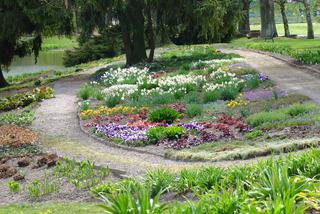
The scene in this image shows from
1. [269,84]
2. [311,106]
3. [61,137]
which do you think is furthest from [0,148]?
[269,84]

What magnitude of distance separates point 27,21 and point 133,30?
5398 millimetres

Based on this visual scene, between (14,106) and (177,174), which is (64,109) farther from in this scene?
(177,174)

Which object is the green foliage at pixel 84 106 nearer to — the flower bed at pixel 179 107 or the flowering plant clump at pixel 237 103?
the flower bed at pixel 179 107

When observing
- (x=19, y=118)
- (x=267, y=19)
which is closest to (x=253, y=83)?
(x=19, y=118)

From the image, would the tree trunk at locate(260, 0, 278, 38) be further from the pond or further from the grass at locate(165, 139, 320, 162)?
the grass at locate(165, 139, 320, 162)

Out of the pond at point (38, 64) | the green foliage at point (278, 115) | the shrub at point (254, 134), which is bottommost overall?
the pond at point (38, 64)

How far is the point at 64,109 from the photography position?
2033cm

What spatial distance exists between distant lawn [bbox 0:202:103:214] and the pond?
130 feet

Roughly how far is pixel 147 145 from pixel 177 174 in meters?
4.82

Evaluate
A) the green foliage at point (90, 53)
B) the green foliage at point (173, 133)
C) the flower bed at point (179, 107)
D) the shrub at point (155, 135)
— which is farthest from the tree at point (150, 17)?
the green foliage at point (173, 133)

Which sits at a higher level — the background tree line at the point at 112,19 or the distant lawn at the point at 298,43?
the background tree line at the point at 112,19

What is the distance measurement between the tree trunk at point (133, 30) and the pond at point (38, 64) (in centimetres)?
1757

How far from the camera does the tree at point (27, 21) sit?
94.8ft

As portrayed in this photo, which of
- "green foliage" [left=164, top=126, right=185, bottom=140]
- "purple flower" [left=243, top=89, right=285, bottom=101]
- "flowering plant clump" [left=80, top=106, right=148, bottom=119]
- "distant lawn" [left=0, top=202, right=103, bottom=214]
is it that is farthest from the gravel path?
"distant lawn" [left=0, top=202, right=103, bottom=214]
